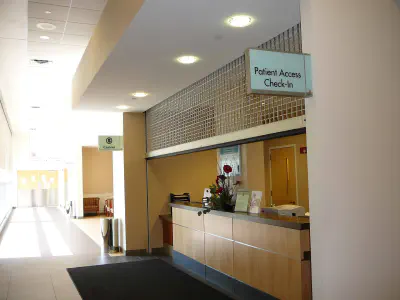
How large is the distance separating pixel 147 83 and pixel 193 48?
5.84 ft

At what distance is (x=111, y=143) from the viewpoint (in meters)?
9.09

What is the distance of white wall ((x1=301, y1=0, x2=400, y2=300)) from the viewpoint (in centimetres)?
262

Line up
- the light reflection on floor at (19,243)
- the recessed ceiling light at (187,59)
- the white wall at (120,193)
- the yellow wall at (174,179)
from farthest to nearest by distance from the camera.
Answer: the light reflection on floor at (19,243) < the yellow wall at (174,179) < the white wall at (120,193) < the recessed ceiling light at (187,59)

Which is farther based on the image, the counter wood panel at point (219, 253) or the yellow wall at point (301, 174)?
the yellow wall at point (301, 174)

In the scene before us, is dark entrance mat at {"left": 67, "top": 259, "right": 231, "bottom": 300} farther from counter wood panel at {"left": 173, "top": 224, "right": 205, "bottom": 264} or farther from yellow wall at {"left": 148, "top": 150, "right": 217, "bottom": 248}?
yellow wall at {"left": 148, "top": 150, "right": 217, "bottom": 248}

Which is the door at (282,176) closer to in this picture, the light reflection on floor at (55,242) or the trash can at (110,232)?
the trash can at (110,232)

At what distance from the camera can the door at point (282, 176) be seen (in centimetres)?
963

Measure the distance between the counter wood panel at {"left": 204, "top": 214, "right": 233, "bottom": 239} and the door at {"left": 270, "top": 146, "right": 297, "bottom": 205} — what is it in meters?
3.44

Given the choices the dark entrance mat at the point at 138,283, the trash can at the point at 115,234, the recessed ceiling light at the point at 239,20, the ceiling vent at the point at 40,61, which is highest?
the ceiling vent at the point at 40,61

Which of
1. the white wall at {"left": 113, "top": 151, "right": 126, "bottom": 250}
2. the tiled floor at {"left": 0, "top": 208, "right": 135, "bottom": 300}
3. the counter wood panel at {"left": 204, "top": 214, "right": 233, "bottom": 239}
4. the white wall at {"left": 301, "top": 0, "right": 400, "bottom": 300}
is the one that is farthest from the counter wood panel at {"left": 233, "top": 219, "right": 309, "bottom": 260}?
the white wall at {"left": 113, "top": 151, "right": 126, "bottom": 250}

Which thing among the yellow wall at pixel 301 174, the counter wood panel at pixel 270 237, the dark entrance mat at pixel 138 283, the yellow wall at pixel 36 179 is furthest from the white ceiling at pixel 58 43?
the yellow wall at pixel 36 179

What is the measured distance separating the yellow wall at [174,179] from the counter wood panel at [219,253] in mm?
2808

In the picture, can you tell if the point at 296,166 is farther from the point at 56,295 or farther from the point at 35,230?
the point at 35,230


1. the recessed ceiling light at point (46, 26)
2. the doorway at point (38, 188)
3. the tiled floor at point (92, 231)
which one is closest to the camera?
the recessed ceiling light at point (46, 26)
